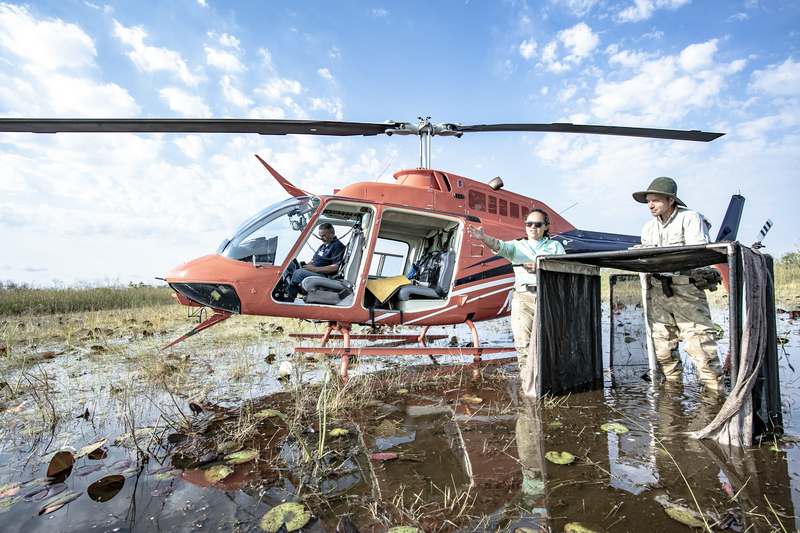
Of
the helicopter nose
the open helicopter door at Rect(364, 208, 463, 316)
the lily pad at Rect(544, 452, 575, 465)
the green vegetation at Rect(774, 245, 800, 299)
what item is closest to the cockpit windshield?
the helicopter nose

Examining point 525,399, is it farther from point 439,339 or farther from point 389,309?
point 439,339

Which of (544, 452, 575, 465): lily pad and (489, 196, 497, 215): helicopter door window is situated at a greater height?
(489, 196, 497, 215): helicopter door window

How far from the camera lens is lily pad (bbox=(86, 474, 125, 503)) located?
2043 mm

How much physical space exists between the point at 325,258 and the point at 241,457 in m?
3.40

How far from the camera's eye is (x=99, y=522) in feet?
6.04


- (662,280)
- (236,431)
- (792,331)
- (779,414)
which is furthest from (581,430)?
(792,331)

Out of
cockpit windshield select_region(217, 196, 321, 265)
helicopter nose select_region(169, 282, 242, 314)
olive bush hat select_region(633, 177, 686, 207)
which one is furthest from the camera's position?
cockpit windshield select_region(217, 196, 321, 265)

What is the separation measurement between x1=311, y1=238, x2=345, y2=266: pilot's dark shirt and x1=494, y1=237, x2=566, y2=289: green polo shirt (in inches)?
90.6

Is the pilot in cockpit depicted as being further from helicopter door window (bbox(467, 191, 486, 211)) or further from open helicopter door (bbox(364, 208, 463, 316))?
helicopter door window (bbox(467, 191, 486, 211))

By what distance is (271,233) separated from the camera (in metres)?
4.92

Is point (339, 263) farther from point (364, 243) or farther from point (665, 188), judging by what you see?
point (665, 188)

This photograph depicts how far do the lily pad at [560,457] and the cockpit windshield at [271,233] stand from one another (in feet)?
11.9

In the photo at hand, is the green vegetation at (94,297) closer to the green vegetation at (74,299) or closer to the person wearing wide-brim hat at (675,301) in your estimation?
the green vegetation at (74,299)

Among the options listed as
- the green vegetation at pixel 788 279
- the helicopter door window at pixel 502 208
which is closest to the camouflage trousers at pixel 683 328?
the helicopter door window at pixel 502 208
